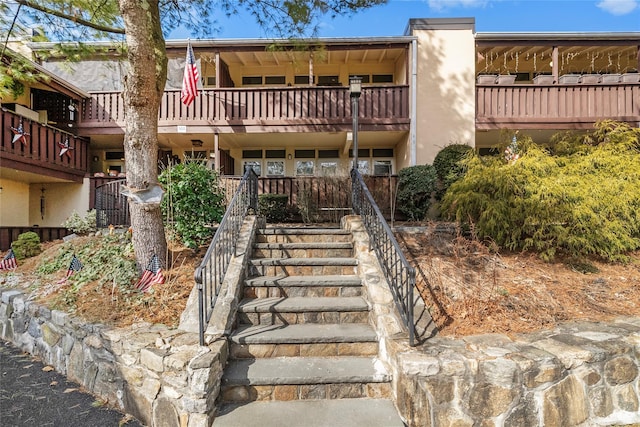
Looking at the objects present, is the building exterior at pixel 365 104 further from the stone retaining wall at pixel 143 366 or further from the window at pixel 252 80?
the stone retaining wall at pixel 143 366

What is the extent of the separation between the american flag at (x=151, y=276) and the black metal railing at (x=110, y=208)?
465 centimetres

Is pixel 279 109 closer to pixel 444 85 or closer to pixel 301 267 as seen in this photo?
pixel 444 85

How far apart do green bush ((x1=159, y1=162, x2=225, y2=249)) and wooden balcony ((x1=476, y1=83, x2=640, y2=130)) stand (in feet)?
27.0

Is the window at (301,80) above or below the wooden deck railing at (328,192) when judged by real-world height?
above

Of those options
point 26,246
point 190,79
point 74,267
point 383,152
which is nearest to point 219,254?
point 74,267

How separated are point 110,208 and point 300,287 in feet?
21.8

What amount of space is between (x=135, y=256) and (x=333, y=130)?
6.67 meters

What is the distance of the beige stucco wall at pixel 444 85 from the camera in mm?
9883

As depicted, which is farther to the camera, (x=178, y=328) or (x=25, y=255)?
(x=25, y=255)

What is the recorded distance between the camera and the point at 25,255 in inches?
271

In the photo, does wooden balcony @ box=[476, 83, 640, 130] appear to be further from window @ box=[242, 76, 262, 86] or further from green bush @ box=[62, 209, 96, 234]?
green bush @ box=[62, 209, 96, 234]

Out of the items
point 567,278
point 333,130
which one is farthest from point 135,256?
point 333,130

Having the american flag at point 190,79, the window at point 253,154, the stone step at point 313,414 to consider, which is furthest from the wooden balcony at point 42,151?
the stone step at point 313,414

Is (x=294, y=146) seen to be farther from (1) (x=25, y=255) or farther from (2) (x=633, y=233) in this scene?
(2) (x=633, y=233)
